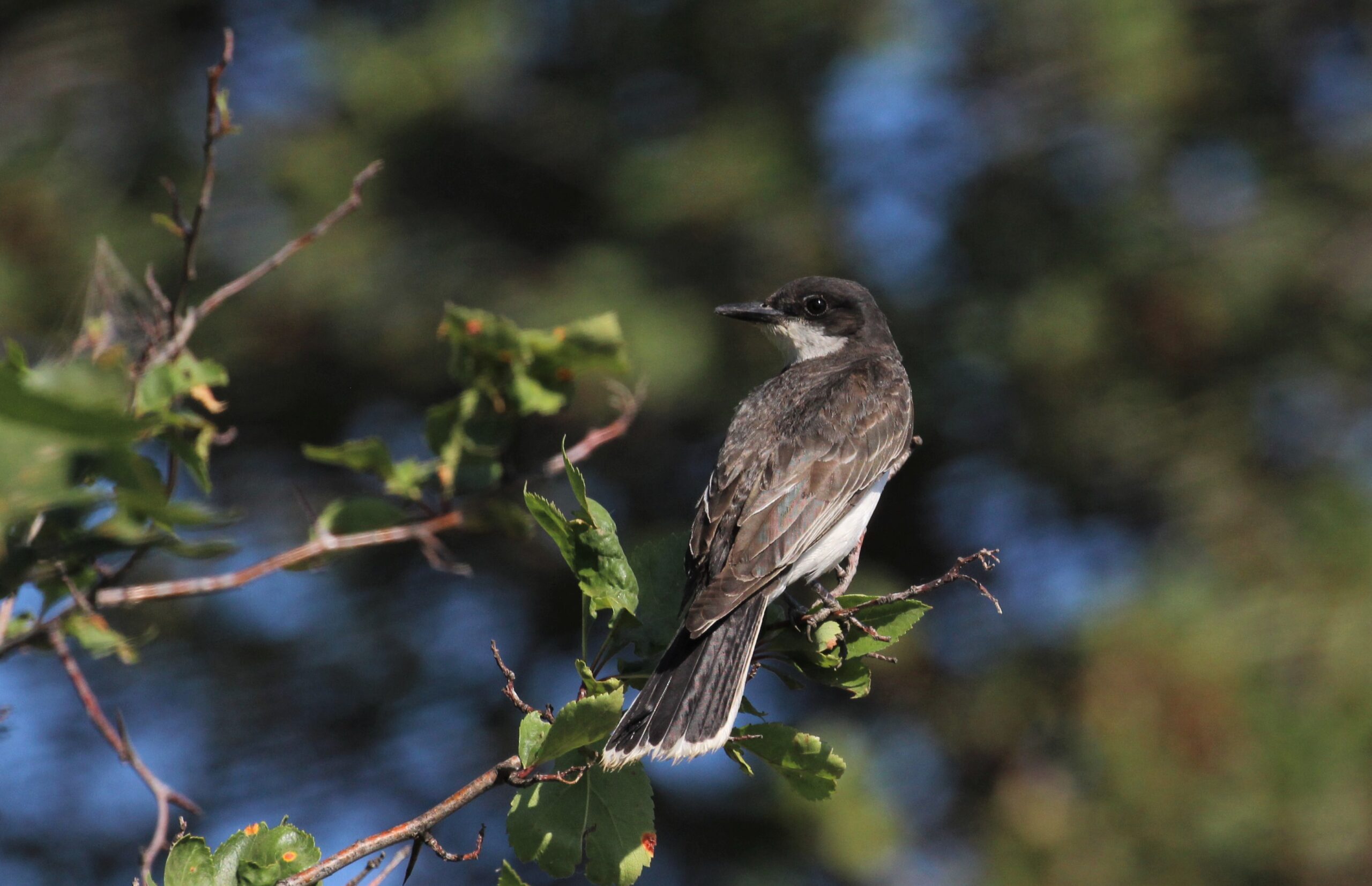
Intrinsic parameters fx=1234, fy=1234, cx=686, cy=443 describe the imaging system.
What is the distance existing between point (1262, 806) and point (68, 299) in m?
5.17

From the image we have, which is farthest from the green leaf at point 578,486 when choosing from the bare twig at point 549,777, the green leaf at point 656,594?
the bare twig at point 549,777

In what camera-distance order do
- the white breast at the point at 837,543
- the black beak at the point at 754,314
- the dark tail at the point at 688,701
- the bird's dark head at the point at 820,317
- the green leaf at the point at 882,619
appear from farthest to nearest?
1. the bird's dark head at the point at 820,317
2. the black beak at the point at 754,314
3. the white breast at the point at 837,543
4. the dark tail at the point at 688,701
5. the green leaf at the point at 882,619

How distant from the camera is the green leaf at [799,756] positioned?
203 cm

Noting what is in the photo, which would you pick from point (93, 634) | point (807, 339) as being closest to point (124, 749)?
point (93, 634)

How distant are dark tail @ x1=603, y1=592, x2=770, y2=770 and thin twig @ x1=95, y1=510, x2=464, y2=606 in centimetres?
76

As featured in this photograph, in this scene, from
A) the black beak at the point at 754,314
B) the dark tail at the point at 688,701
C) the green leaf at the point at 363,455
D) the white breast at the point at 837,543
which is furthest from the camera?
the black beak at the point at 754,314

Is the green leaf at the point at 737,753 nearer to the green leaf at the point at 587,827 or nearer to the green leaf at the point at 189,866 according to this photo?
the green leaf at the point at 587,827

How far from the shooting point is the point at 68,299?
4.92 metres

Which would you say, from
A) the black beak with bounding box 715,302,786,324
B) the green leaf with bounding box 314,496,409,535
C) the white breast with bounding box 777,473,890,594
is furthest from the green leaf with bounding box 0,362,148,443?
the black beak with bounding box 715,302,786,324

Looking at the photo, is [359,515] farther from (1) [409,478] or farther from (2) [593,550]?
(2) [593,550]

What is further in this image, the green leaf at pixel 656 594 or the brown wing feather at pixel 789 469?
the brown wing feather at pixel 789 469

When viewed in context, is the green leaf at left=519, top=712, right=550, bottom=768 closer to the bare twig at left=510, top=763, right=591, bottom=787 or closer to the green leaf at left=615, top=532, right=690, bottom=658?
the bare twig at left=510, top=763, right=591, bottom=787

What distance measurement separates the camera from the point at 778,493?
3.46m

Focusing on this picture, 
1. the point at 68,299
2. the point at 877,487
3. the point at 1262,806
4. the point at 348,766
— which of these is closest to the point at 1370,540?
the point at 1262,806
